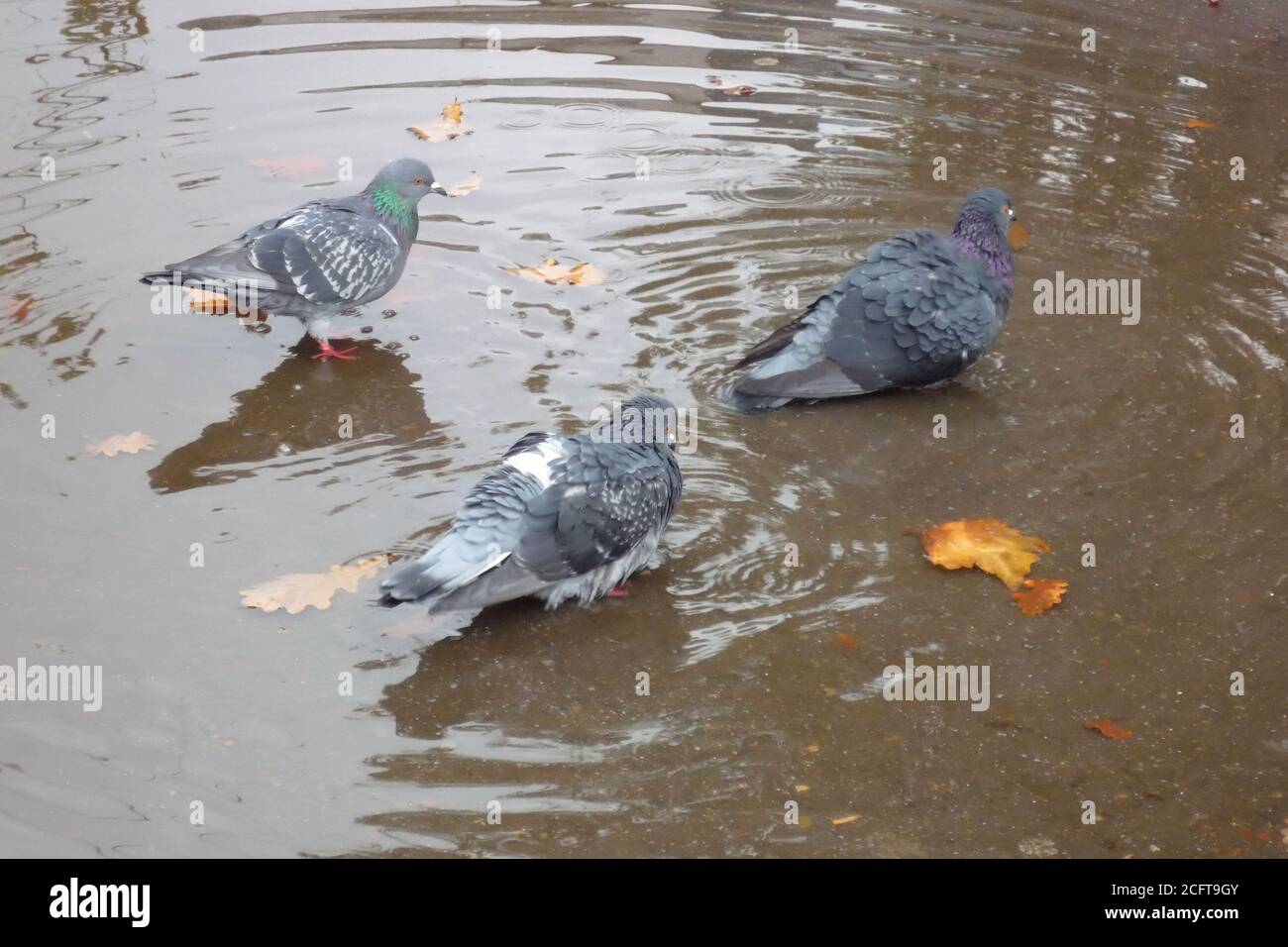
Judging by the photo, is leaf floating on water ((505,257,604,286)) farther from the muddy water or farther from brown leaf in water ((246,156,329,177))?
brown leaf in water ((246,156,329,177))

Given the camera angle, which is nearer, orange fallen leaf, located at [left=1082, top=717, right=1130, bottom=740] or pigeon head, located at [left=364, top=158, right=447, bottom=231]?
orange fallen leaf, located at [left=1082, top=717, right=1130, bottom=740]

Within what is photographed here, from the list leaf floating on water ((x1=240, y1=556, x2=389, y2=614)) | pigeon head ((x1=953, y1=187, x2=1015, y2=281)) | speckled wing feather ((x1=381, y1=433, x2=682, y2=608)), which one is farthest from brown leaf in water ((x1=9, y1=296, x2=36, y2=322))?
pigeon head ((x1=953, y1=187, x2=1015, y2=281))

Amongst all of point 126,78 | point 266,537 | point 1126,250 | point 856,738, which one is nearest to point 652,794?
point 856,738

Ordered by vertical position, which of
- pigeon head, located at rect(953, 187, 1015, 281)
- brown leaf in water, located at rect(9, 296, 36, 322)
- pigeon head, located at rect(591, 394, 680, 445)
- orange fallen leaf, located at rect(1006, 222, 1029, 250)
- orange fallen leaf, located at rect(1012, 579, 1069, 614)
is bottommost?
orange fallen leaf, located at rect(1012, 579, 1069, 614)

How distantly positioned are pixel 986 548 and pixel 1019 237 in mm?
3195

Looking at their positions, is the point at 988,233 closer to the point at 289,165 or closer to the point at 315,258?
the point at 315,258

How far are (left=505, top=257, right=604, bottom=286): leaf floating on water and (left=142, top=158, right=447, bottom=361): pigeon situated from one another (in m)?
0.69

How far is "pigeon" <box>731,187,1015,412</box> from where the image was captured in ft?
20.6

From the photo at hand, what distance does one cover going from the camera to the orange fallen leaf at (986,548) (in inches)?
206

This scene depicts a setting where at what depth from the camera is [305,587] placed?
194 inches

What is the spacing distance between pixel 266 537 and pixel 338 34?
645 centimetres

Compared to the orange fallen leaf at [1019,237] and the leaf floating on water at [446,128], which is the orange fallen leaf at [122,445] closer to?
the leaf floating on water at [446,128]

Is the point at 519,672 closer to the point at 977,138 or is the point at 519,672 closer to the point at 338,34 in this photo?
the point at 977,138

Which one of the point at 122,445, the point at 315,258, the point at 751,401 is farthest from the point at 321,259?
the point at 751,401
